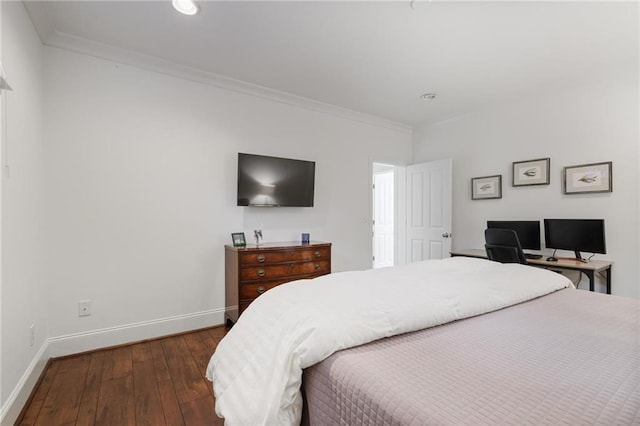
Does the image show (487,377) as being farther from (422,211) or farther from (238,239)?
(422,211)

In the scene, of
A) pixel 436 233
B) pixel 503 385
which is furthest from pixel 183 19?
pixel 436 233

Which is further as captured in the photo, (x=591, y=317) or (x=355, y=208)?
(x=355, y=208)

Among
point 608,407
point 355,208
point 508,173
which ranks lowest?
point 608,407

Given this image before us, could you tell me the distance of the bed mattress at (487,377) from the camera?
691 mm

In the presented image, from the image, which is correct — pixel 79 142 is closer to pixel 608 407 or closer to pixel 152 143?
pixel 152 143

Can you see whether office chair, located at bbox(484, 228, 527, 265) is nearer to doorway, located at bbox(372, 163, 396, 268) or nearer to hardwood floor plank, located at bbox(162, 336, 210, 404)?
doorway, located at bbox(372, 163, 396, 268)

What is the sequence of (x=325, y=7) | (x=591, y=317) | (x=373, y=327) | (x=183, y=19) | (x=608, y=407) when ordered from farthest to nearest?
1. (x=183, y=19)
2. (x=325, y=7)
3. (x=591, y=317)
4. (x=373, y=327)
5. (x=608, y=407)

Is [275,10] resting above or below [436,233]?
above

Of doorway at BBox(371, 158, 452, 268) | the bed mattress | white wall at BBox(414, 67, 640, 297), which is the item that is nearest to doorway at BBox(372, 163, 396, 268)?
doorway at BBox(371, 158, 452, 268)

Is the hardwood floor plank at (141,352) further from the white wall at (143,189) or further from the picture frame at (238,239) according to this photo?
the picture frame at (238,239)

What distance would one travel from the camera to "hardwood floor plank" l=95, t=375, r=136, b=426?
1.63 m

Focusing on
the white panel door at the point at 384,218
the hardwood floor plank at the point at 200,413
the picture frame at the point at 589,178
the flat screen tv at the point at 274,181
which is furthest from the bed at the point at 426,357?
the white panel door at the point at 384,218

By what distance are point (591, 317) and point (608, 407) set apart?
0.79 metres

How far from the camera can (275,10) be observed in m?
2.05
